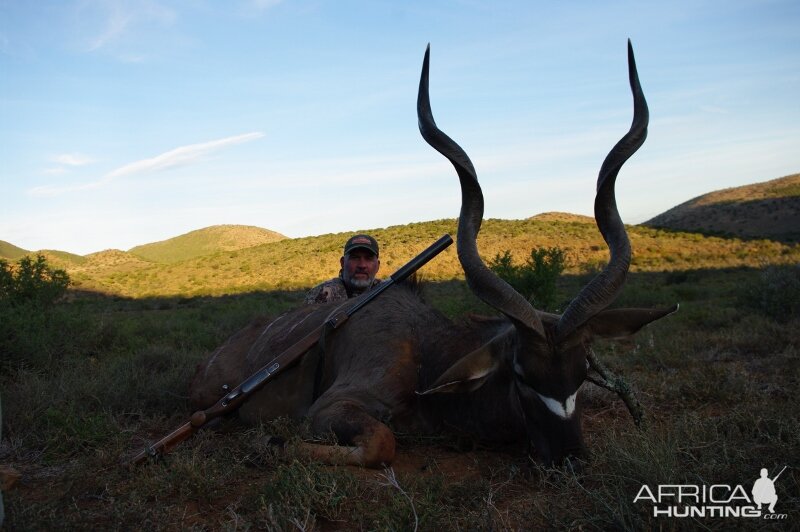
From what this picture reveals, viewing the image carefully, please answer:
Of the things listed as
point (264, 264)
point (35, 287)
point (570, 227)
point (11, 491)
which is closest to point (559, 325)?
point (11, 491)

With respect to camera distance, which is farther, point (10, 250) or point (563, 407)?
point (10, 250)

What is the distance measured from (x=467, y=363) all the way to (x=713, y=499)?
70.4 inches

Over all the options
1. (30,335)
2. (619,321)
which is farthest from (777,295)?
(30,335)

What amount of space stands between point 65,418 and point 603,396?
520 centimetres

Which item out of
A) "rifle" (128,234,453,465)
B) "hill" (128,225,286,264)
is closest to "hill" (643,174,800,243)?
"rifle" (128,234,453,465)

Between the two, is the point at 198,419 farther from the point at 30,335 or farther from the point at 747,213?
the point at 747,213

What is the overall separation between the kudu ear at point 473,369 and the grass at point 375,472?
1.86ft

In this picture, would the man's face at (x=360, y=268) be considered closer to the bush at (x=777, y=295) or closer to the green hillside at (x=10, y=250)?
the bush at (x=777, y=295)

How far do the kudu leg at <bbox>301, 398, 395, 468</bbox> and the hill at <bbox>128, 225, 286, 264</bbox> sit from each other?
96123 millimetres

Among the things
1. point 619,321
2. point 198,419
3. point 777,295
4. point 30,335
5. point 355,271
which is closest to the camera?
point 619,321

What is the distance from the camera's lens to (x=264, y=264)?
4759 cm

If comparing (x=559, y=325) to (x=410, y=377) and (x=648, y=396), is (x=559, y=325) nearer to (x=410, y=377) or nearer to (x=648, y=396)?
(x=410, y=377)

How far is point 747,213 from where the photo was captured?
71.9 metres

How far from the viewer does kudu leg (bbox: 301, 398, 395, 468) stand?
13.7 ft
